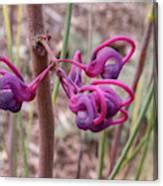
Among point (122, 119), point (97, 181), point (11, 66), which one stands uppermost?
point (11, 66)

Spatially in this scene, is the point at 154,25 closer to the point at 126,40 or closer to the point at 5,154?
the point at 126,40

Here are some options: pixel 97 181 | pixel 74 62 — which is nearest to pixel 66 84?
pixel 74 62

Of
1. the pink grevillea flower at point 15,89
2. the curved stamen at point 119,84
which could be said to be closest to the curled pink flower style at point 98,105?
the curved stamen at point 119,84

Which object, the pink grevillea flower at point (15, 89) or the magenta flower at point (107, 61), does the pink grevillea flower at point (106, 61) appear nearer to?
the magenta flower at point (107, 61)

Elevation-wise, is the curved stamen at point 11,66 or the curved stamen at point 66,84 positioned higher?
the curved stamen at point 11,66

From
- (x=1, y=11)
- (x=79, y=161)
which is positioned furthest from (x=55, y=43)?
(x=79, y=161)

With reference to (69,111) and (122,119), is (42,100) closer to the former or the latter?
(69,111)
